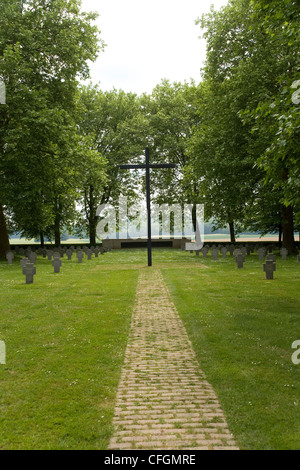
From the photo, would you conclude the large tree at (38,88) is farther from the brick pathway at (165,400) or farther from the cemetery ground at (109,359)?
the brick pathway at (165,400)

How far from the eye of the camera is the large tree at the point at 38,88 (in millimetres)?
21062

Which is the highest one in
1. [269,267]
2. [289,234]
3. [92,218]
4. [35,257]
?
[92,218]

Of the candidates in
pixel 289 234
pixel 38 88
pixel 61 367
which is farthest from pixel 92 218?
pixel 61 367

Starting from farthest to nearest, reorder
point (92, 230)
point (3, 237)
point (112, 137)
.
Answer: point (92, 230)
point (112, 137)
point (3, 237)

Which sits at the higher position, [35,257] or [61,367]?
[35,257]

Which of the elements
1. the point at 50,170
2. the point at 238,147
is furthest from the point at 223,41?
the point at 50,170

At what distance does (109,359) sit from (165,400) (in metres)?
1.67

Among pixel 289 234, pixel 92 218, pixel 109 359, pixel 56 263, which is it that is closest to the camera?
pixel 109 359

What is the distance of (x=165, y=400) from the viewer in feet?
14.6
